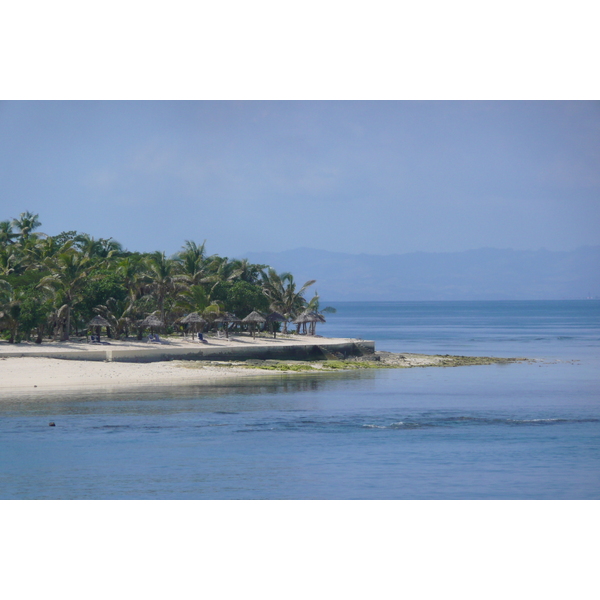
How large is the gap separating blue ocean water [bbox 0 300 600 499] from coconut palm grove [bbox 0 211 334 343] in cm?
837

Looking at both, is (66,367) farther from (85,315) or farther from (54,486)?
(54,486)

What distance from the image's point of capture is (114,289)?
100ft

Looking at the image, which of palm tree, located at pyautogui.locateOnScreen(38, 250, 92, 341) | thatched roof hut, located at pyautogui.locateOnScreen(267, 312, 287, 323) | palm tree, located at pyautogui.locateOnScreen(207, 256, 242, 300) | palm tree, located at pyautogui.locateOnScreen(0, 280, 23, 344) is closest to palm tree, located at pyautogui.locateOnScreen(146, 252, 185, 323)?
palm tree, located at pyautogui.locateOnScreen(207, 256, 242, 300)

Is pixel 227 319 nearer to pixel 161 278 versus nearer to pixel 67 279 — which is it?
pixel 161 278

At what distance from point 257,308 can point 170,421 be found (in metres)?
20.2

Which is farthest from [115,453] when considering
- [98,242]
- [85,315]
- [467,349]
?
[467,349]

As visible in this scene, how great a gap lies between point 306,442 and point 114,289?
17.9 metres

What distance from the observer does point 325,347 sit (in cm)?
3275

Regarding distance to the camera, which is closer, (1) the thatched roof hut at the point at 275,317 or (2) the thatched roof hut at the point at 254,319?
(2) the thatched roof hut at the point at 254,319

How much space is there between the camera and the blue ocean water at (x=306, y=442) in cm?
1138

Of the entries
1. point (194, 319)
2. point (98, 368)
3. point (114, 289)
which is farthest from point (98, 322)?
point (98, 368)

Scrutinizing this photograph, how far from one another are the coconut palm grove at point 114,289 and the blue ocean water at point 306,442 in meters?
8.37

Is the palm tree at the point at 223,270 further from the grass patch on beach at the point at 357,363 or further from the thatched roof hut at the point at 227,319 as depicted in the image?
the grass patch on beach at the point at 357,363

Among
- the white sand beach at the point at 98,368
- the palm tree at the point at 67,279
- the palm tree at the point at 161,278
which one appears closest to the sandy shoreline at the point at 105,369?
the white sand beach at the point at 98,368
